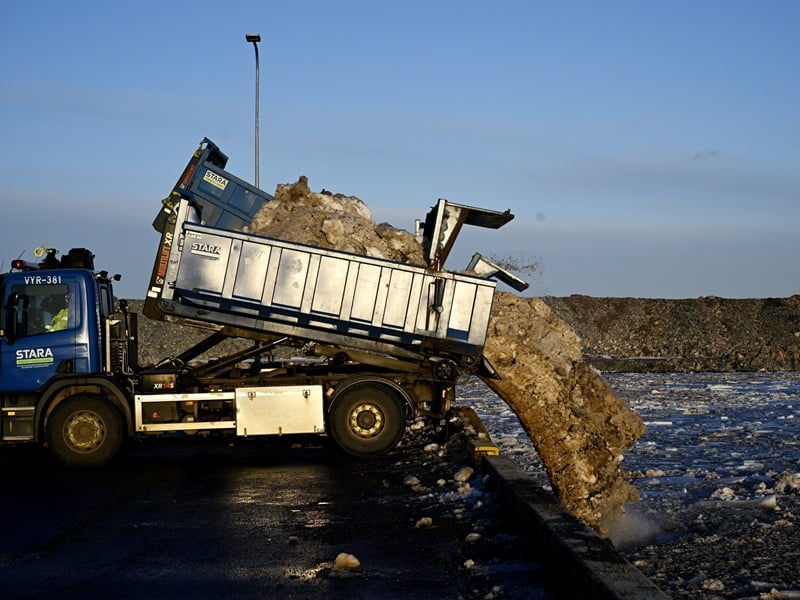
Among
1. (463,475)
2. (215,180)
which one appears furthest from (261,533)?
(215,180)

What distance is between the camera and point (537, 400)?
13477 mm

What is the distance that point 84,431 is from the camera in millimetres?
13961

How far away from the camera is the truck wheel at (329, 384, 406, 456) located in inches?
560

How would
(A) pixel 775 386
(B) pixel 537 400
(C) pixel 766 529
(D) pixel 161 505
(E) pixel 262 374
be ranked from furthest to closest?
(A) pixel 775 386 → (E) pixel 262 374 → (B) pixel 537 400 → (D) pixel 161 505 → (C) pixel 766 529

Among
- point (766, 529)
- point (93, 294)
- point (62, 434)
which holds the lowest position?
point (62, 434)

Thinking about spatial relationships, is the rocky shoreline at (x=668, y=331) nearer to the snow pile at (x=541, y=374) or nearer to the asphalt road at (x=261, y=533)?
the snow pile at (x=541, y=374)

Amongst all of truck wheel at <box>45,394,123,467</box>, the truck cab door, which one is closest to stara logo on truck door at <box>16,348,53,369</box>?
the truck cab door

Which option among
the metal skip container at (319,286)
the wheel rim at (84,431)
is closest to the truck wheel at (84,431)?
the wheel rim at (84,431)

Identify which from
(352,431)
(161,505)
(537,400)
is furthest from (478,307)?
(161,505)

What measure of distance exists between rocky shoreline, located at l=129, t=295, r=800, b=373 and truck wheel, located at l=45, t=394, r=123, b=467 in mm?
29398

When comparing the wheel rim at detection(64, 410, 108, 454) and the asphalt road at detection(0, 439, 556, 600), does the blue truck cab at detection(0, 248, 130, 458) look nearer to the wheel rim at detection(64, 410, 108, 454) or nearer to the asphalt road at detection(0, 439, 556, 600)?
the wheel rim at detection(64, 410, 108, 454)

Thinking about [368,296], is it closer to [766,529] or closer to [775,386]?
[766,529]

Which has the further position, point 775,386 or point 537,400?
point 775,386

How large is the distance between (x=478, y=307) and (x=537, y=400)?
145cm
